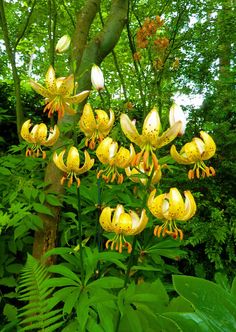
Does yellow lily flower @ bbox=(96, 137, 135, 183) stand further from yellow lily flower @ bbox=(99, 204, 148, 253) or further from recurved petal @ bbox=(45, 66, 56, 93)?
recurved petal @ bbox=(45, 66, 56, 93)

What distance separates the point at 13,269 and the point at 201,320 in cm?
170

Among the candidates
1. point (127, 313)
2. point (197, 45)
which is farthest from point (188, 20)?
point (127, 313)

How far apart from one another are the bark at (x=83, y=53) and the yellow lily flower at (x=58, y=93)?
0.82 meters

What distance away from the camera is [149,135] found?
1017 millimetres

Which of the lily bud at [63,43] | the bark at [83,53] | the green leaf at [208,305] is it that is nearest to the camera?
the green leaf at [208,305]

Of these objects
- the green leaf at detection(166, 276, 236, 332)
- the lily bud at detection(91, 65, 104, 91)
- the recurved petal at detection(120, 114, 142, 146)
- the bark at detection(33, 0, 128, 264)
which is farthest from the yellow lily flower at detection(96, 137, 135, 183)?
the bark at detection(33, 0, 128, 264)

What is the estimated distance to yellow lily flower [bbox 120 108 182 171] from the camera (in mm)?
999

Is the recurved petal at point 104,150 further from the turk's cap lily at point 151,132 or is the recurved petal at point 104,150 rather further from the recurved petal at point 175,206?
the recurved petal at point 175,206

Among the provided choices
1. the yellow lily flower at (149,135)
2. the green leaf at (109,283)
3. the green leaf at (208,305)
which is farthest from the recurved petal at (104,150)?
the green leaf at (208,305)

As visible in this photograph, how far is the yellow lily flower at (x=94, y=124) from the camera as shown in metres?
1.21

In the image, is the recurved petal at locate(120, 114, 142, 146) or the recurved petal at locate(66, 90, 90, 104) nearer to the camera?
the recurved petal at locate(120, 114, 142, 146)

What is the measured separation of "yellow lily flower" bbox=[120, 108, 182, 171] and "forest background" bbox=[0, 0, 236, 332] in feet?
0.49

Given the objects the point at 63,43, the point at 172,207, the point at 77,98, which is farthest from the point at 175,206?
the point at 63,43

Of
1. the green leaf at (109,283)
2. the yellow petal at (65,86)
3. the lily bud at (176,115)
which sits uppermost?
the yellow petal at (65,86)
